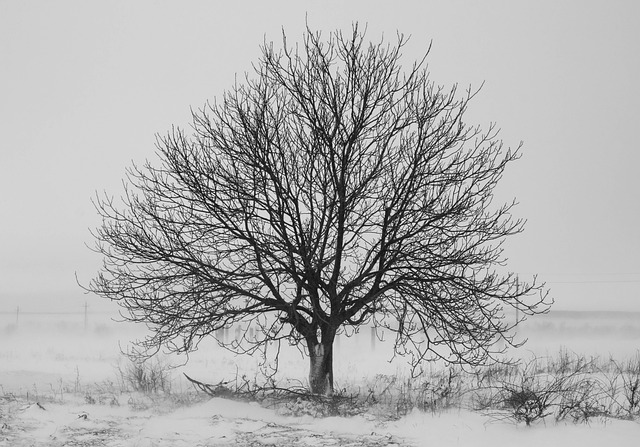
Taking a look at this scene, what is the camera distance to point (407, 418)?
1086 cm

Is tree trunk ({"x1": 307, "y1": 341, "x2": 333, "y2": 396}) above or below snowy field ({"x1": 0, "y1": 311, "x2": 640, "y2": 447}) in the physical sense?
above

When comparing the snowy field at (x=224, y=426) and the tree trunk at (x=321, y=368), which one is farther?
the tree trunk at (x=321, y=368)

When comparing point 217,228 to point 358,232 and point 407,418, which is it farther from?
point 407,418

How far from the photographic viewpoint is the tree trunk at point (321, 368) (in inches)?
517

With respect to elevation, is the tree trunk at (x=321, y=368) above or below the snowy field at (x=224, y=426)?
above

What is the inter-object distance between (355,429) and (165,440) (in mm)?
3104

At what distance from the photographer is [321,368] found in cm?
1323

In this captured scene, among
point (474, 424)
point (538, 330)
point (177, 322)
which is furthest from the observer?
point (538, 330)

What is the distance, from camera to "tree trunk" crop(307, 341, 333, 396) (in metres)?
13.1

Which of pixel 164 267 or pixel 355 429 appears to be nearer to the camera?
pixel 355 429

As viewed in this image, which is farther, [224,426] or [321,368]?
[321,368]

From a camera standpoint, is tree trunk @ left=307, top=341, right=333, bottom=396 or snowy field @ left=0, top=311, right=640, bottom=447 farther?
tree trunk @ left=307, top=341, right=333, bottom=396

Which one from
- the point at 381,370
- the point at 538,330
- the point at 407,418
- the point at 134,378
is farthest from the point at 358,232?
the point at 538,330

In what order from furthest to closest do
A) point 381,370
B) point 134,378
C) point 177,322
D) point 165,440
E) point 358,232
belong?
point 381,370
point 134,378
point 358,232
point 177,322
point 165,440
